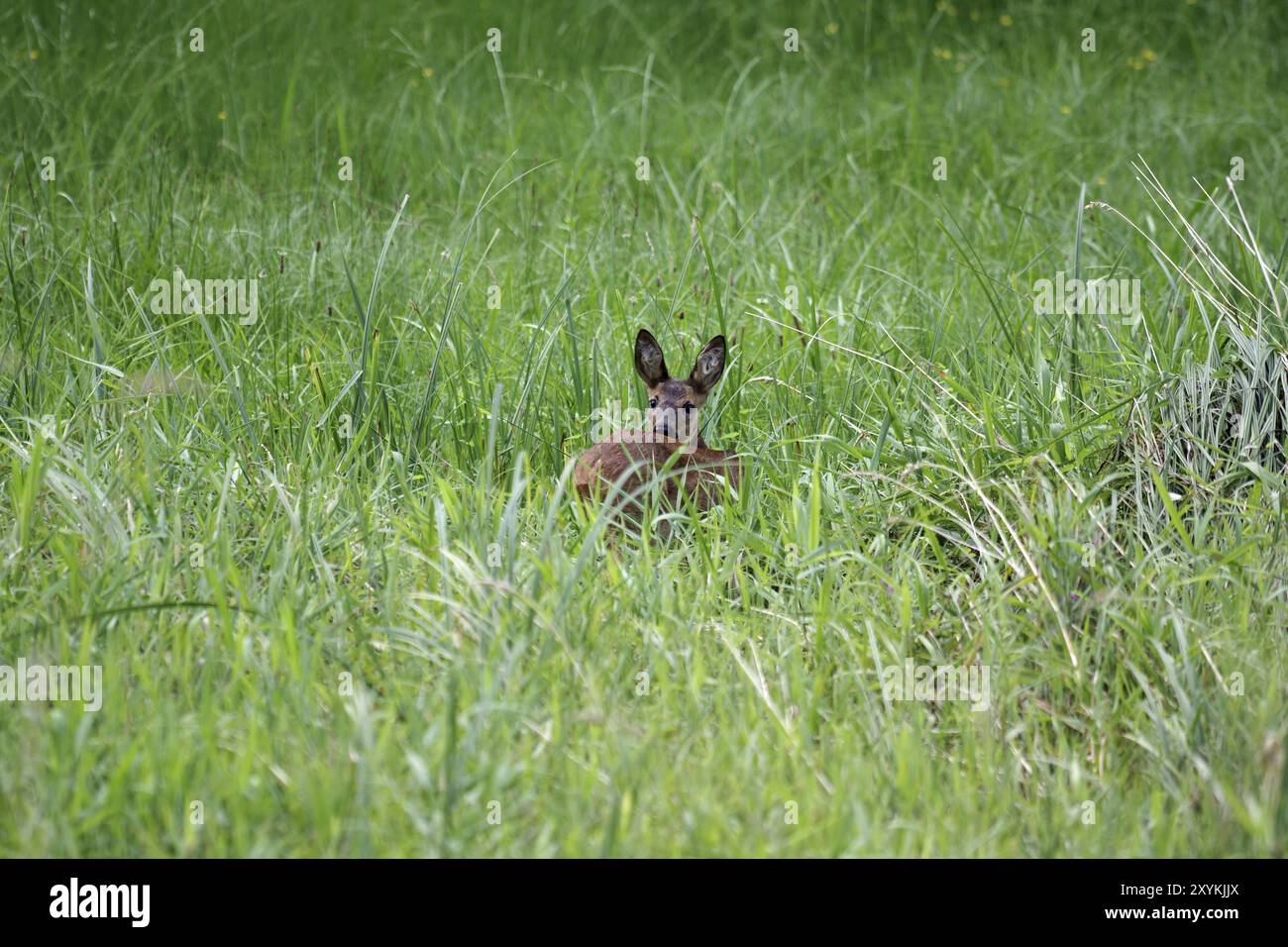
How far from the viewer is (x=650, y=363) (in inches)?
169

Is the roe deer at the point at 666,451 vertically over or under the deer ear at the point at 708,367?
under

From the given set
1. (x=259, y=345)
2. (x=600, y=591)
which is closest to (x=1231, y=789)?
(x=600, y=591)

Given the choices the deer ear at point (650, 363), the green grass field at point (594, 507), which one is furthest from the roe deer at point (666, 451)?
the green grass field at point (594, 507)

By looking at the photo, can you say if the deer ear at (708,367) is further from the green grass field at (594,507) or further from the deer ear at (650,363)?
the green grass field at (594,507)

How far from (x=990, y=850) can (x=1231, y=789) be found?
20.1 inches

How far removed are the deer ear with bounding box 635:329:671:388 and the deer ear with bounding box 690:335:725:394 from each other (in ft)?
0.32

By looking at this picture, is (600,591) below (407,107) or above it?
below

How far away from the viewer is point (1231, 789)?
106 inches

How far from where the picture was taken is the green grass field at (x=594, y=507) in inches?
105

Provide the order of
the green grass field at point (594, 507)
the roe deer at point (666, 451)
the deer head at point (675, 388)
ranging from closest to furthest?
the green grass field at point (594, 507) → the roe deer at point (666, 451) → the deer head at point (675, 388)

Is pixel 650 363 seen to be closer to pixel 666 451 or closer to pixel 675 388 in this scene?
pixel 675 388

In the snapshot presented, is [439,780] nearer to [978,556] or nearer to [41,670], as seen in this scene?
[41,670]

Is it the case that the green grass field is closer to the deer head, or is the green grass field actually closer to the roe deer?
the roe deer

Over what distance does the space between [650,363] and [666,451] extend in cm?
37
